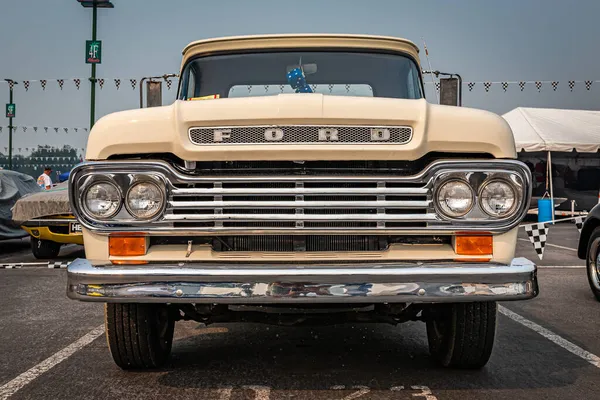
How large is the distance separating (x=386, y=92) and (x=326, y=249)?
171 cm

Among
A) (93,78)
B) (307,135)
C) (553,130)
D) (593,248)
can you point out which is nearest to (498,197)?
(307,135)

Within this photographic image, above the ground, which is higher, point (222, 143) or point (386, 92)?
point (386, 92)

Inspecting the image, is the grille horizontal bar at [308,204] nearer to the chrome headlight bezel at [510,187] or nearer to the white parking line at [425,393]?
the chrome headlight bezel at [510,187]

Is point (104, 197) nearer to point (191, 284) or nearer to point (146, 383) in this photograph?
point (191, 284)

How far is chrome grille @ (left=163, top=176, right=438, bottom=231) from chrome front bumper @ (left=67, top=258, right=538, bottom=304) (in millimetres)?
212

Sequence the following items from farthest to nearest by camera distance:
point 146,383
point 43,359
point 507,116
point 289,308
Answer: point 507,116 < point 43,359 < point 146,383 < point 289,308

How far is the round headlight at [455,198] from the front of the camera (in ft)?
11.2

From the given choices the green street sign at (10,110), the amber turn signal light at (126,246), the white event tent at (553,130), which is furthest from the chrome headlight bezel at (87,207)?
the green street sign at (10,110)

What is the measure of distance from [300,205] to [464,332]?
128cm

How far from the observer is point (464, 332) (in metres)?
3.90

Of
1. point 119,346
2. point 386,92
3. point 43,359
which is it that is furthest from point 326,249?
point 43,359

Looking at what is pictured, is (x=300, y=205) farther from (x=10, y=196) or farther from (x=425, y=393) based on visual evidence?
(x=10, y=196)

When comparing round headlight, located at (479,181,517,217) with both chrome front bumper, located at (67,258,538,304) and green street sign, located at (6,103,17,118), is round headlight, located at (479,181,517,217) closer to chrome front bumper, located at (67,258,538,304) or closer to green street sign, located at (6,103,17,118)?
chrome front bumper, located at (67,258,538,304)

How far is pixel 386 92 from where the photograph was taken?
4.80 metres
